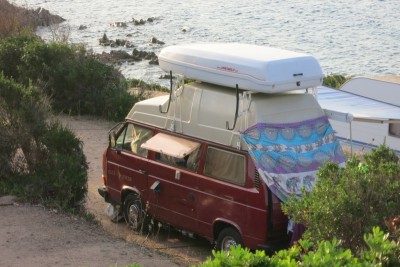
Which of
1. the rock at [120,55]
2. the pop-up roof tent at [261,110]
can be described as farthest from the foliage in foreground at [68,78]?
the rock at [120,55]

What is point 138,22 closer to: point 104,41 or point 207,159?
point 104,41

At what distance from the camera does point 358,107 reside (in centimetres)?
1591

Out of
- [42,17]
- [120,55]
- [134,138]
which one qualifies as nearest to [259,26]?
[42,17]

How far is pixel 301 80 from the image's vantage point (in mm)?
11547

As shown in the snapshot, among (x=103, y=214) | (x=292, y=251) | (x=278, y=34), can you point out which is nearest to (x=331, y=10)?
(x=278, y=34)

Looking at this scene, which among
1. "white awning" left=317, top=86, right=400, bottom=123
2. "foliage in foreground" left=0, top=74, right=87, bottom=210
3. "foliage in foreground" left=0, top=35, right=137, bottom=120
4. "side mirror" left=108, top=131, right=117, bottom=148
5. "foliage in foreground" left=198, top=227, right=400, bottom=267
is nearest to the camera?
"foliage in foreground" left=198, top=227, right=400, bottom=267

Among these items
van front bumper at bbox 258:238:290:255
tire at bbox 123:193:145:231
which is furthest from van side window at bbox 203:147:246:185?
tire at bbox 123:193:145:231

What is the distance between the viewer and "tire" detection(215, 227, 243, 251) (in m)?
11.3

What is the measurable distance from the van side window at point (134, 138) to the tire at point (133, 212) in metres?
0.69

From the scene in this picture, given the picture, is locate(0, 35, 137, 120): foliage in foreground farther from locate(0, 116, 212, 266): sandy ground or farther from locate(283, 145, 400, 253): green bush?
locate(283, 145, 400, 253): green bush

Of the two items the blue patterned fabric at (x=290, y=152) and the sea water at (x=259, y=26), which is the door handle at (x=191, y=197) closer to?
the blue patterned fabric at (x=290, y=152)

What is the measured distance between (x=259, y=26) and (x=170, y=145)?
1594 inches

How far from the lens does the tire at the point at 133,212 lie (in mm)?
13009

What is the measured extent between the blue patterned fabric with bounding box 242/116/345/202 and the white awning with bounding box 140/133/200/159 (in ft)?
3.34
